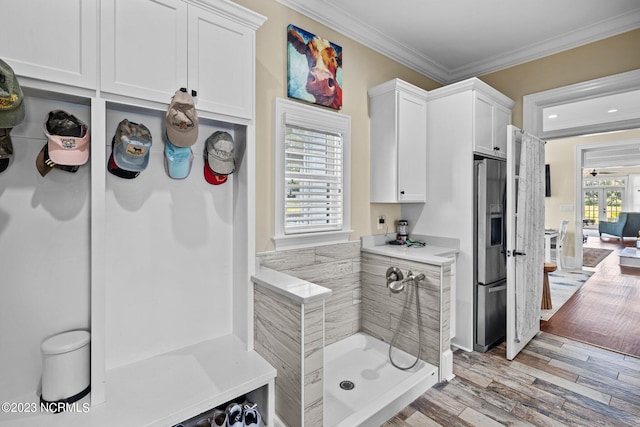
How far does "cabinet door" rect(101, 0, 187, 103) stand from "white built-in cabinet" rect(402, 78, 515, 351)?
7.50 feet

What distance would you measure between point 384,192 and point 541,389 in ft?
6.11

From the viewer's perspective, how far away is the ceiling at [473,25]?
249 cm

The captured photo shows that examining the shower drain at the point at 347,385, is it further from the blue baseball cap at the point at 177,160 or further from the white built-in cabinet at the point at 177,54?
the white built-in cabinet at the point at 177,54

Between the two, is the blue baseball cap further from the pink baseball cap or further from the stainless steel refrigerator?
the stainless steel refrigerator

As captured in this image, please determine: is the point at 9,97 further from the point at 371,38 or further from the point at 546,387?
the point at 546,387

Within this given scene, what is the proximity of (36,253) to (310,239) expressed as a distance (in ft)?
5.22

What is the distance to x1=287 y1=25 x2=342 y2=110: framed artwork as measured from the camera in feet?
7.70

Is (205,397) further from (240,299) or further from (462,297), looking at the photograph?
(462,297)

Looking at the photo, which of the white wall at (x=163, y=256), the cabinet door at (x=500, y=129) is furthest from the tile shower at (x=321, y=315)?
the cabinet door at (x=500, y=129)

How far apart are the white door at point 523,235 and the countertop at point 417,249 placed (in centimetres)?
49

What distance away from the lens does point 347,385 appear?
2236 millimetres

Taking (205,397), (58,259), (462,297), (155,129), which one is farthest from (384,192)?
(58,259)

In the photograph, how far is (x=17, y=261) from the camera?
4.69ft

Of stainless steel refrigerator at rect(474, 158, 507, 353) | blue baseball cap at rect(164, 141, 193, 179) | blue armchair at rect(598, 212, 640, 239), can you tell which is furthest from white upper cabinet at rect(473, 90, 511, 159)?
blue armchair at rect(598, 212, 640, 239)
